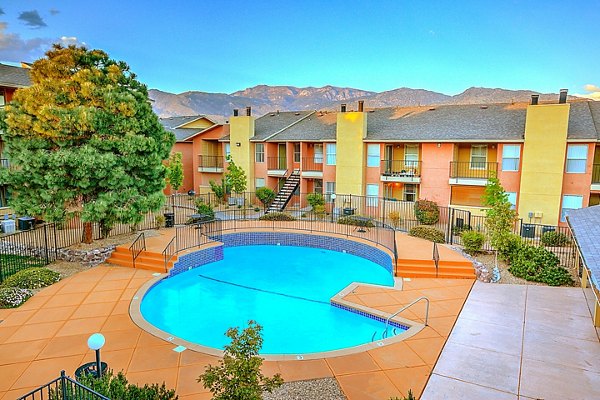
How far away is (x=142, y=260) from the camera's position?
1453 centimetres

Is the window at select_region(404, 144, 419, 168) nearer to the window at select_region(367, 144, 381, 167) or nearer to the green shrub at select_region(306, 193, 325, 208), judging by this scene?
the window at select_region(367, 144, 381, 167)

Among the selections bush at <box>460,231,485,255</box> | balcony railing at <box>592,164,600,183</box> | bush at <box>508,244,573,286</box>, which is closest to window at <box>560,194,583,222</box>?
balcony railing at <box>592,164,600,183</box>

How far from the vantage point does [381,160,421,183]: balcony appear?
2292cm

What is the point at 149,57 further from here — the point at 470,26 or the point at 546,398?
the point at 546,398

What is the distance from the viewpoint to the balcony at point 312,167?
85.6ft

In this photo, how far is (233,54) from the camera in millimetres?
33531

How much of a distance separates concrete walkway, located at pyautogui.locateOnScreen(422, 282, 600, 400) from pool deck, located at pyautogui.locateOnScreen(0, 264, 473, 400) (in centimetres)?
38

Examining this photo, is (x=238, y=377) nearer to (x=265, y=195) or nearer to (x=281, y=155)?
(x=265, y=195)

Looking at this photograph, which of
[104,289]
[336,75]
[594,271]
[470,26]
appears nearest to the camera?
[594,271]

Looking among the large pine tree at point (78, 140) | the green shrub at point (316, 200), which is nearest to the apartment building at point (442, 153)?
the green shrub at point (316, 200)

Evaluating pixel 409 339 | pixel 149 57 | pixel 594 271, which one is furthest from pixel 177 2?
pixel 594 271

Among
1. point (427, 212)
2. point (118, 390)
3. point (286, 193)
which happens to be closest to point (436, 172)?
point (427, 212)

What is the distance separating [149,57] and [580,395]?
34.1m

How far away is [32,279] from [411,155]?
2063 cm
